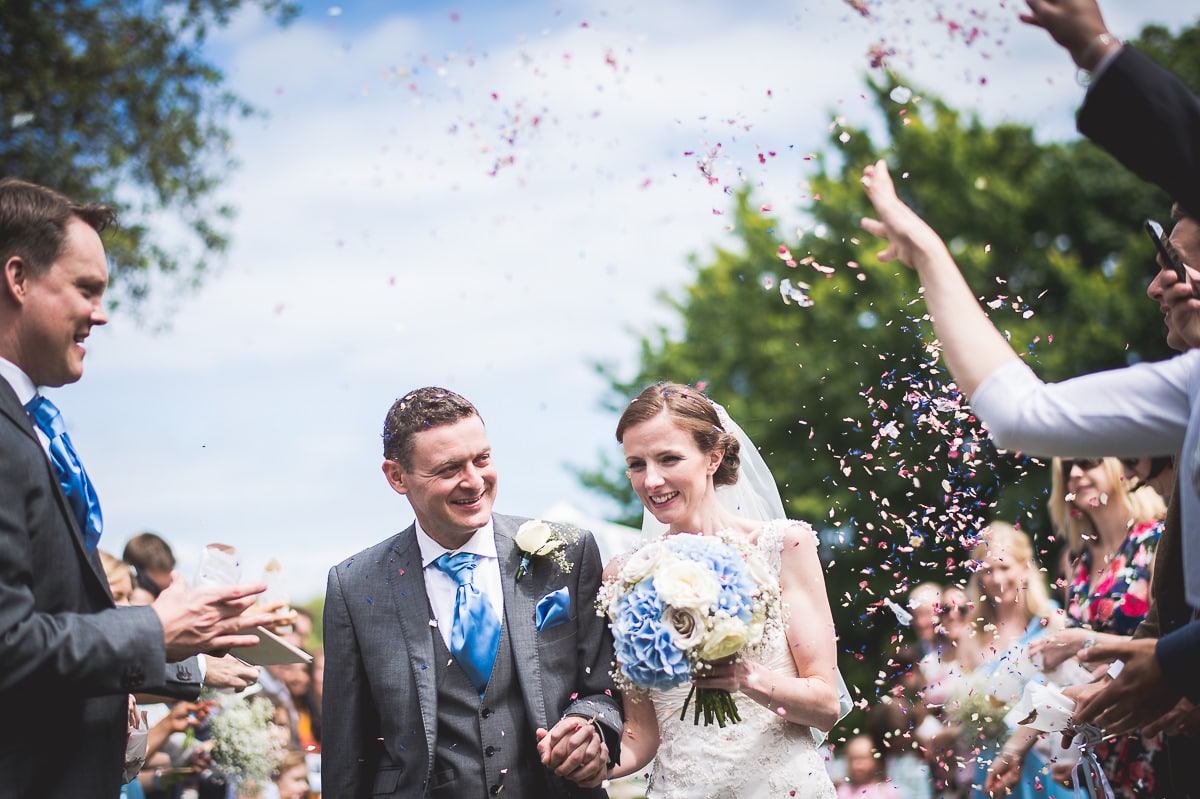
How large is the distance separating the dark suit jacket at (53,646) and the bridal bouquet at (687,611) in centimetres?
158

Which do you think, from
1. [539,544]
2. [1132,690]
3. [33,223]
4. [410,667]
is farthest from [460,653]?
[1132,690]

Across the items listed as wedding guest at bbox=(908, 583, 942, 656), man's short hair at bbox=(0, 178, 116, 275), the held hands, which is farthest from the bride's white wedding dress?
man's short hair at bbox=(0, 178, 116, 275)

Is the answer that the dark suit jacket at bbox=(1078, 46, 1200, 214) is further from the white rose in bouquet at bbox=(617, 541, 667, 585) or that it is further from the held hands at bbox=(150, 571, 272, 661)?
the held hands at bbox=(150, 571, 272, 661)

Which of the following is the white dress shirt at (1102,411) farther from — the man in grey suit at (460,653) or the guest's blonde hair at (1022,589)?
the guest's blonde hair at (1022,589)

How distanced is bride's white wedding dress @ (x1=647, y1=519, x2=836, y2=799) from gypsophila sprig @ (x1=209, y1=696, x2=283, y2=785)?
143 inches

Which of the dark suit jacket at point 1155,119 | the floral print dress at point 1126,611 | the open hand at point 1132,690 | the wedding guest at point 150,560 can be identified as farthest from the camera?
the wedding guest at point 150,560

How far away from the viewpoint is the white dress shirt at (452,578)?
4562 mm

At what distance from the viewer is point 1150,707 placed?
3.02 meters

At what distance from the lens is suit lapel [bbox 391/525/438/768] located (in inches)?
168

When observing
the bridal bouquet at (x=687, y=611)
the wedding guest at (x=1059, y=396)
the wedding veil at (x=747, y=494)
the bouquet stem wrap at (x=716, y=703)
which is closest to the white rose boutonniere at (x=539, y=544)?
the bridal bouquet at (x=687, y=611)

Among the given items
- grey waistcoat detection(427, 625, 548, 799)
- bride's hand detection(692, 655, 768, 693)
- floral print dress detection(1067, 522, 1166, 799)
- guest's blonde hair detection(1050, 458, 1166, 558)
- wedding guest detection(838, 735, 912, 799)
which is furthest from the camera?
wedding guest detection(838, 735, 912, 799)

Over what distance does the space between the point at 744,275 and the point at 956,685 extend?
66.9ft

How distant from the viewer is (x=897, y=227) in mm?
2762

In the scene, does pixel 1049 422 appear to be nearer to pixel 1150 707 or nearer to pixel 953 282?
pixel 953 282
